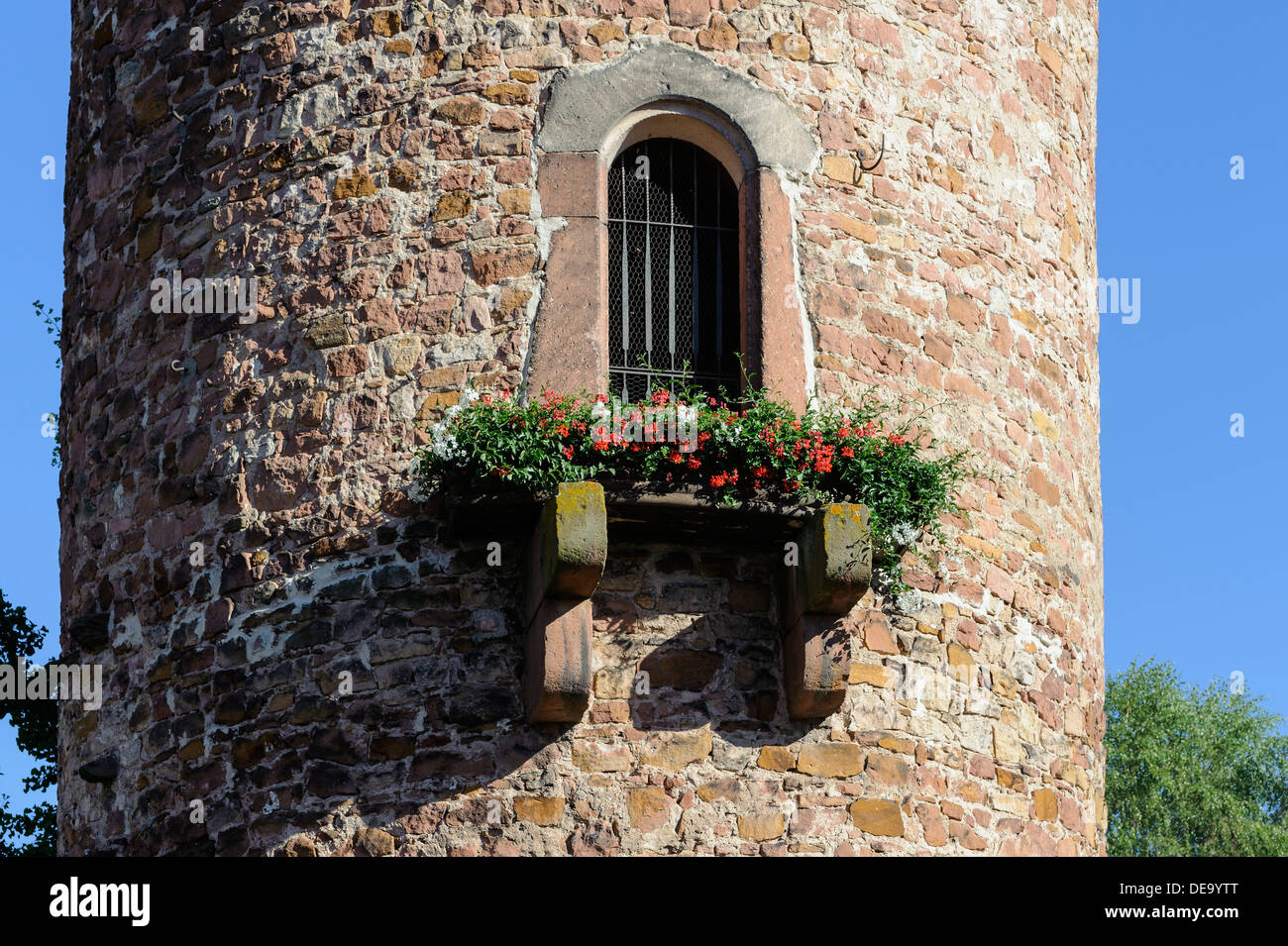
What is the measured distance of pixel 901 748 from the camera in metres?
10.4

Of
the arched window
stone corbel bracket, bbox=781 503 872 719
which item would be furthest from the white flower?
stone corbel bracket, bbox=781 503 872 719

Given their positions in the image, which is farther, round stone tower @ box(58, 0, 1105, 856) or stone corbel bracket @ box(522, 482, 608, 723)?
round stone tower @ box(58, 0, 1105, 856)

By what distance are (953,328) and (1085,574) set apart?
1735 millimetres

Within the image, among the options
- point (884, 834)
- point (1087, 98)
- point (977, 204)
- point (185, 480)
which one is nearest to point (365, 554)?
point (185, 480)

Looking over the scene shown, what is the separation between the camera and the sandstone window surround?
1058 cm

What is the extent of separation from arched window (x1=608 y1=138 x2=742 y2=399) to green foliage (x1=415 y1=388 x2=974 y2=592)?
452 mm

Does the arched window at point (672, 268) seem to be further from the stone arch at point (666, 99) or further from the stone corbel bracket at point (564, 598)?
the stone corbel bracket at point (564, 598)

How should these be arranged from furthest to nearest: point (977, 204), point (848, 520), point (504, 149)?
point (977, 204), point (504, 149), point (848, 520)

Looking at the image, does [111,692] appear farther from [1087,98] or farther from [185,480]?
[1087,98]

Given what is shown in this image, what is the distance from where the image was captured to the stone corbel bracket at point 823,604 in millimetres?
9961

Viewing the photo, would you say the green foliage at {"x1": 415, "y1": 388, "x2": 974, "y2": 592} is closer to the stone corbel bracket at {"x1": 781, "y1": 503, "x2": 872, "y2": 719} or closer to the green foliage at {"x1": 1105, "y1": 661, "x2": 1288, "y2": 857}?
the stone corbel bracket at {"x1": 781, "y1": 503, "x2": 872, "y2": 719}

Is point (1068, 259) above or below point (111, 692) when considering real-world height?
above

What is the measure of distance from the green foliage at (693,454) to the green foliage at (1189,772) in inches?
523

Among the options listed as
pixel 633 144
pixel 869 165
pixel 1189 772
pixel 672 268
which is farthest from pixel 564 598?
pixel 1189 772
